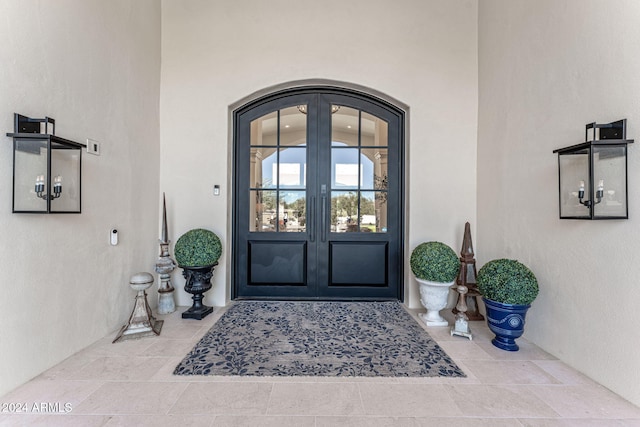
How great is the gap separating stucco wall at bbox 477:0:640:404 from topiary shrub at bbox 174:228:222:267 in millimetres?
2751

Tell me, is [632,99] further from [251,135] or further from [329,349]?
[251,135]

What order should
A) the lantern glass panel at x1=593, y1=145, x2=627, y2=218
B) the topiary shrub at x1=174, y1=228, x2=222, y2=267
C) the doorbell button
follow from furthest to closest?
the topiary shrub at x1=174, y1=228, x2=222, y2=267 → the doorbell button → the lantern glass panel at x1=593, y1=145, x2=627, y2=218

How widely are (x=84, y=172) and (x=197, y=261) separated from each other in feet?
3.73

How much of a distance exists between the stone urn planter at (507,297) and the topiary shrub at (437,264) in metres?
0.33

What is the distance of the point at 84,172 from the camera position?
2330mm

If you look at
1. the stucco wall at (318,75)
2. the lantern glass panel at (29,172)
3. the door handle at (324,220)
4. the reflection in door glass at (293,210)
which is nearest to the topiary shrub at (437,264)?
the stucco wall at (318,75)

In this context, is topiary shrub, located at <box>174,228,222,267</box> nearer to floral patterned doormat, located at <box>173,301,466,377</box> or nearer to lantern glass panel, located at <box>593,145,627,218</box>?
floral patterned doormat, located at <box>173,301,466,377</box>

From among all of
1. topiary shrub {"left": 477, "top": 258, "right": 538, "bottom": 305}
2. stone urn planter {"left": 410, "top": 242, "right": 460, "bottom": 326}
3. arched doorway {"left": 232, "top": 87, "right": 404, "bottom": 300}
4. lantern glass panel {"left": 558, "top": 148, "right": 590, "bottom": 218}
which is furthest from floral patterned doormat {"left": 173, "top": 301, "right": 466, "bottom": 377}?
lantern glass panel {"left": 558, "top": 148, "right": 590, "bottom": 218}

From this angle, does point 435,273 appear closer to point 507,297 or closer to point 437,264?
point 437,264

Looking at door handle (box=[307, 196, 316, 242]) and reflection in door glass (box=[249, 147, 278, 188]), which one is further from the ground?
reflection in door glass (box=[249, 147, 278, 188])

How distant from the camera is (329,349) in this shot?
2273mm

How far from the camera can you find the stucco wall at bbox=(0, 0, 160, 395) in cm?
176

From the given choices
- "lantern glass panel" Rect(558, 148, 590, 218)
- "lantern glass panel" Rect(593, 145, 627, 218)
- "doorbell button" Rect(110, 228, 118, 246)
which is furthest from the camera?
"doorbell button" Rect(110, 228, 118, 246)

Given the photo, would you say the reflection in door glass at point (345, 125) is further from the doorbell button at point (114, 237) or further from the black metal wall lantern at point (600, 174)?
the doorbell button at point (114, 237)
